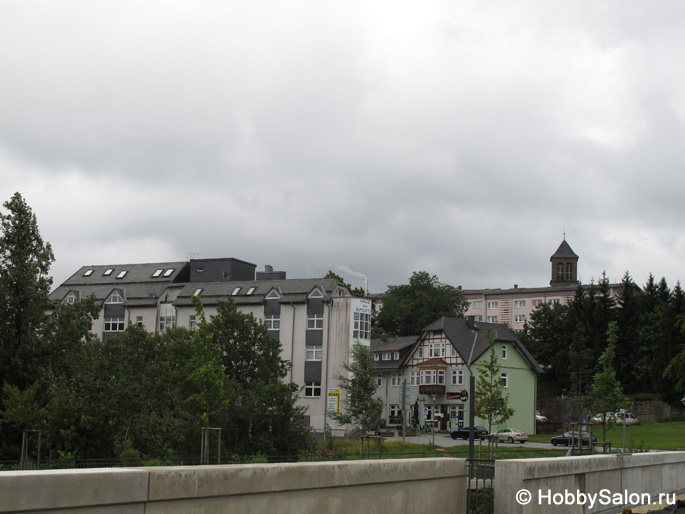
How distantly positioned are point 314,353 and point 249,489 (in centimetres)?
5796

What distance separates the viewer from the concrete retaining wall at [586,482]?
40.2ft

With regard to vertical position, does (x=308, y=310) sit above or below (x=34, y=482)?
above

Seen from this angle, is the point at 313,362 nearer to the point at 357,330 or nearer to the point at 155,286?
the point at 357,330

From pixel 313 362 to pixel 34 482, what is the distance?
5989cm

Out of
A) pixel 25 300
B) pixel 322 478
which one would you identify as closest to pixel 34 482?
pixel 322 478

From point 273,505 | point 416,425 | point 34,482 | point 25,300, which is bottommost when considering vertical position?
point 416,425

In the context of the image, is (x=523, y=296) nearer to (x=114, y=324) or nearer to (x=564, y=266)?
(x=564, y=266)

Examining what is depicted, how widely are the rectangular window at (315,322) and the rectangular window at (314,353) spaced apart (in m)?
1.51

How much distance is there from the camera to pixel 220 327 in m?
41.5

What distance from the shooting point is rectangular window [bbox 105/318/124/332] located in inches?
2955

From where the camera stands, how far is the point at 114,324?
75.4m
